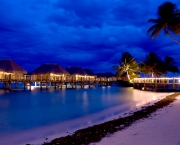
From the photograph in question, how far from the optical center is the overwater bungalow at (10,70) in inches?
1516

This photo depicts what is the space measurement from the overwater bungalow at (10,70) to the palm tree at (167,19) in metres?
25.9

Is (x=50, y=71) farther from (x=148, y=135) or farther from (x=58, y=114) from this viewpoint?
(x=148, y=135)

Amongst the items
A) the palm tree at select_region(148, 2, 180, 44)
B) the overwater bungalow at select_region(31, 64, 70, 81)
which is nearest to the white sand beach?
the palm tree at select_region(148, 2, 180, 44)

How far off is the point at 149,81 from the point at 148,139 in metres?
29.3

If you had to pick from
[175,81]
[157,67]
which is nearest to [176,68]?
[157,67]

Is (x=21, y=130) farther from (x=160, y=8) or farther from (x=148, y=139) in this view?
(x=160, y=8)

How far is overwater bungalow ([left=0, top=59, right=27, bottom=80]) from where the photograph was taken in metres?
38.5

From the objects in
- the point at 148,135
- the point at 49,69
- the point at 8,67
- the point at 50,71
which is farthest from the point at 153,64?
the point at 148,135

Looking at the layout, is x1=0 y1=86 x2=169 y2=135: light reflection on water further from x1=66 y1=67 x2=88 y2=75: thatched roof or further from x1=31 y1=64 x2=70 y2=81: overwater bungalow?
x1=66 y1=67 x2=88 y2=75: thatched roof

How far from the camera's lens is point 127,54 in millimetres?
51156

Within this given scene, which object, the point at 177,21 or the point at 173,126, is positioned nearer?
the point at 173,126

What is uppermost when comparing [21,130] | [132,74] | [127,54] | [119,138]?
[127,54]

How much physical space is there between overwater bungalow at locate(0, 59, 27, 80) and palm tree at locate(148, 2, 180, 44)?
25872mm

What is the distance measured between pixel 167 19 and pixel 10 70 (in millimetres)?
30072
